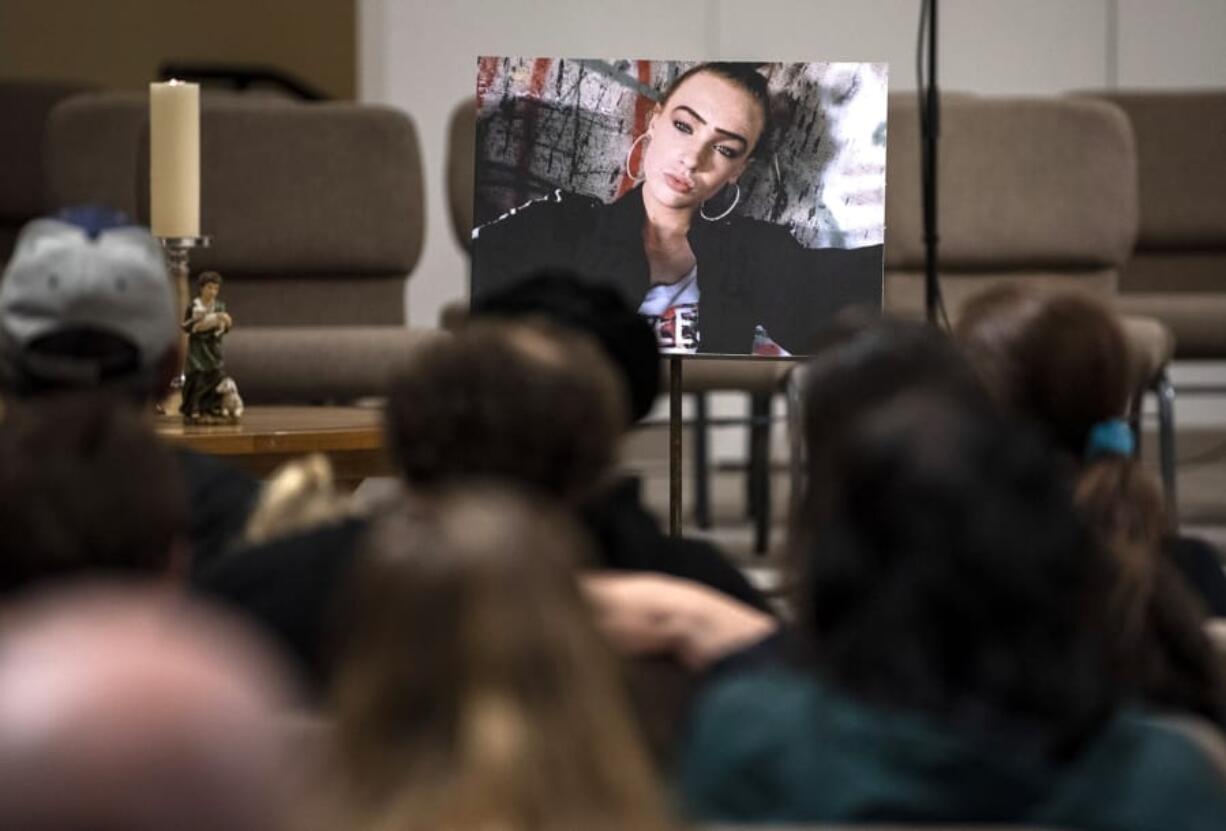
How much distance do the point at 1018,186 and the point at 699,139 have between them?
6.48 ft

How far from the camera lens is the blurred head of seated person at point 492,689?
32.2 inches

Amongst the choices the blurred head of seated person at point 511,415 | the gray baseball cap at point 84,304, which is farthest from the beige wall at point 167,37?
the blurred head of seated person at point 511,415

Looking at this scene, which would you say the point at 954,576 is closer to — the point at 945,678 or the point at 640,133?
the point at 945,678

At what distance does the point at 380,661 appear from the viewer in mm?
849

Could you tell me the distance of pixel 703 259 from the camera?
3273 millimetres

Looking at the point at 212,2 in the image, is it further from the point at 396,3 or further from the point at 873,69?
the point at 873,69

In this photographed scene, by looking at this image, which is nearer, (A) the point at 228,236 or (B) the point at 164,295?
(B) the point at 164,295

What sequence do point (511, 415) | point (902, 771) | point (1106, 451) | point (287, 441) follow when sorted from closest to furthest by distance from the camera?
1. point (902, 771)
2. point (511, 415)
3. point (1106, 451)
4. point (287, 441)

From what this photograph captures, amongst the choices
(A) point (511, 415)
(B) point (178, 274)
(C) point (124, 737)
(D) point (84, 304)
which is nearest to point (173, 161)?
(B) point (178, 274)

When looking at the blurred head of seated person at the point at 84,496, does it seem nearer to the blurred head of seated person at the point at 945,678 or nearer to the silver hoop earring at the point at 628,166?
the blurred head of seated person at the point at 945,678

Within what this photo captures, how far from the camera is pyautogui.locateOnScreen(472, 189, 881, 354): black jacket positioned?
3.25 m

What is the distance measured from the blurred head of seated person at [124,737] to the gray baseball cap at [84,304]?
4.30 feet

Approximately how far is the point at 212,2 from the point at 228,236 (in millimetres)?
3792

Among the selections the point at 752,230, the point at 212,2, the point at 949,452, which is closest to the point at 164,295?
the point at 949,452
